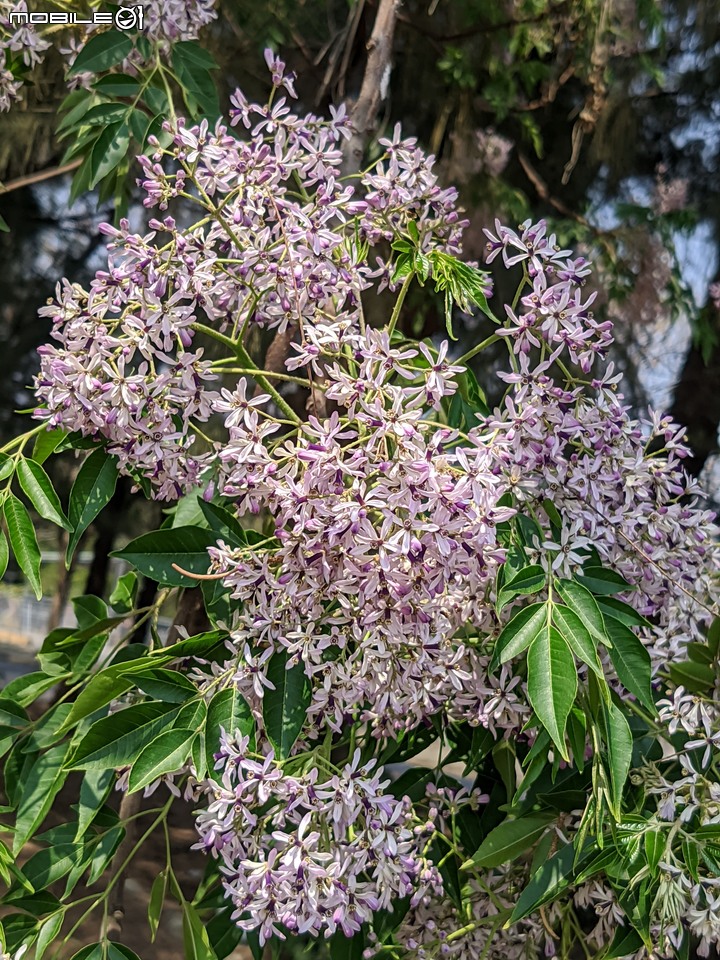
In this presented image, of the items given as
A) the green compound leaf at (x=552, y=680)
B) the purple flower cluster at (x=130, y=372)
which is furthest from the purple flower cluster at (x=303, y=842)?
the purple flower cluster at (x=130, y=372)

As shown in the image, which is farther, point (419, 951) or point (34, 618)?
point (34, 618)

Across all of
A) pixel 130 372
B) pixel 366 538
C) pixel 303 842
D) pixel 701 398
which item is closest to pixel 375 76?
pixel 130 372

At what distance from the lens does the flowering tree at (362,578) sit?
84 centimetres

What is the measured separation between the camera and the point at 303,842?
832 mm

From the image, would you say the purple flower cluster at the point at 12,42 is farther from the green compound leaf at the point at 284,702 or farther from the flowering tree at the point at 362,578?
the green compound leaf at the point at 284,702

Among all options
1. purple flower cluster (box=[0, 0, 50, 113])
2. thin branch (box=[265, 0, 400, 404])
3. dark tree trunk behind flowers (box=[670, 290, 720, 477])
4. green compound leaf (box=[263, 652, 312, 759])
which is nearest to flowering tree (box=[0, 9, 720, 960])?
green compound leaf (box=[263, 652, 312, 759])

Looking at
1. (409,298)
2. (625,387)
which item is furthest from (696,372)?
(409,298)

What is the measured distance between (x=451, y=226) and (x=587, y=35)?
1.96 metres

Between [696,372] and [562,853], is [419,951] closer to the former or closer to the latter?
[562,853]

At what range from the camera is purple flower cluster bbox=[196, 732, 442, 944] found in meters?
0.83

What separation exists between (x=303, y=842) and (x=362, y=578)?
0.25 metres

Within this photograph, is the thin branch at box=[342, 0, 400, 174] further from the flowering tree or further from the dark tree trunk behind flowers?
the dark tree trunk behind flowers

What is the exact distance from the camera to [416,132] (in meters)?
3.40

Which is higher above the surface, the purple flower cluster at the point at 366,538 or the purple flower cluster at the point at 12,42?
the purple flower cluster at the point at 12,42
